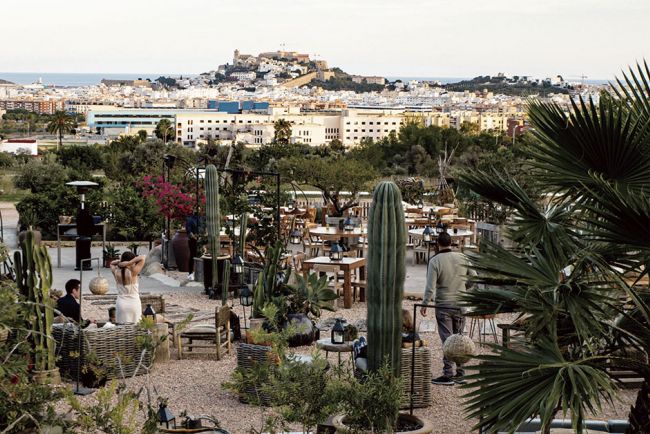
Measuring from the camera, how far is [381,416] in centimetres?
616

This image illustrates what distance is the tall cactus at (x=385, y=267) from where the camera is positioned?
740cm

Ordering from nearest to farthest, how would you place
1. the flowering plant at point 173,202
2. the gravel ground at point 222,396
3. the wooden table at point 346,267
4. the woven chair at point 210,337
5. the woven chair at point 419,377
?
1. the gravel ground at point 222,396
2. the woven chair at point 419,377
3. the woven chair at point 210,337
4. the wooden table at point 346,267
5. the flowering plant at point 173,202

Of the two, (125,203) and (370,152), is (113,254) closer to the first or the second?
(125,203)

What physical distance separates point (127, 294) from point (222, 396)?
160cm

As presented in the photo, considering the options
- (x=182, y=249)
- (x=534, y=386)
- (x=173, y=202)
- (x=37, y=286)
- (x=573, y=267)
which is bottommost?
(x=182, y=249)

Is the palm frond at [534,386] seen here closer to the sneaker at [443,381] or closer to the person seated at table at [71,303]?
the sneaker at [443,381]

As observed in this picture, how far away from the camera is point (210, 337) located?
33.6 ft

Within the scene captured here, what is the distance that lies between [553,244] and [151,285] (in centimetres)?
979

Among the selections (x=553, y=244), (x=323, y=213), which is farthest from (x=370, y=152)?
(x=553, y=244)

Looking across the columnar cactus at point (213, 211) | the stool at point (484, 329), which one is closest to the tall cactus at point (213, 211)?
the columnar cactus at point (213, 211)

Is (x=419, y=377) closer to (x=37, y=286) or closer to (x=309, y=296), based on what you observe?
(x=309, y=296)

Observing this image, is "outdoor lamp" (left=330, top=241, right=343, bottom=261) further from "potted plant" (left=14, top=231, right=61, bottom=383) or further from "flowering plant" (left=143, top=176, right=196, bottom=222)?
"potted plant" (left=14, top=231, right=61, bottom=383)

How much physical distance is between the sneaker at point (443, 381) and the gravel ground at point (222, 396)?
46 mm

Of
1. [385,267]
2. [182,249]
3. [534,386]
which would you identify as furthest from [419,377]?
[182,249]
